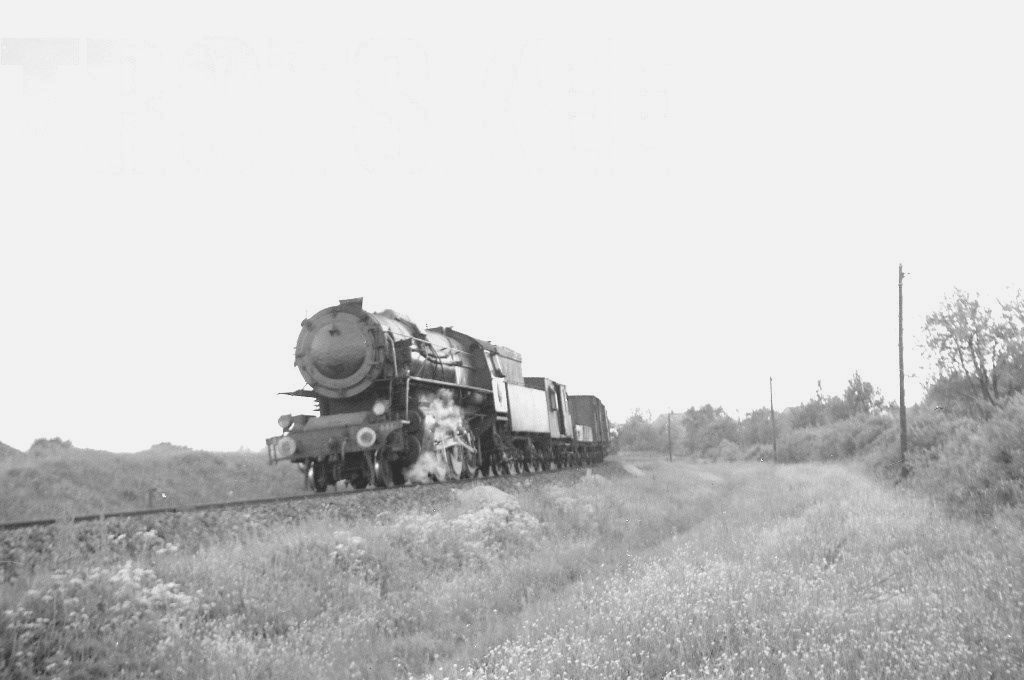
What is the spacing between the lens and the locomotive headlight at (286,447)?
50.8 feet

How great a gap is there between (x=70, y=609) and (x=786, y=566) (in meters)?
7.12

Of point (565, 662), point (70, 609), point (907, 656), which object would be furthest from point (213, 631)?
point (907, 656)

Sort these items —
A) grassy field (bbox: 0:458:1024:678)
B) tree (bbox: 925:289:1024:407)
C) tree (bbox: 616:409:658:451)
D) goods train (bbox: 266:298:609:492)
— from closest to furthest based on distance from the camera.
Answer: grassy field (bbox: 0:458:1024:678) < goods train (bbox: 266:298:609:492) < tree (bbox: 925:289:1024:407) < tree (bbox: 616:409:658:451)

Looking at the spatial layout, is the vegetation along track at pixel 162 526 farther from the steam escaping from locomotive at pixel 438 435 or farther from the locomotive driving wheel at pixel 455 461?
the locomotive driving wheel at pixel 455 461

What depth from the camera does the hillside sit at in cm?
1638

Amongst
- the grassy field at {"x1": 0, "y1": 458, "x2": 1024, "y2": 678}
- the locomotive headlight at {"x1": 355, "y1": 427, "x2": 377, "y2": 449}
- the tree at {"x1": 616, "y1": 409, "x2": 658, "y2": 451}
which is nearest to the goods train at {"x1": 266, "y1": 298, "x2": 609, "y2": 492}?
the locomotive headlight at {"x1": 355, "y1": 427, "x2": 377, "y2": 449}

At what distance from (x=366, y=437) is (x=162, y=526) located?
579 cm

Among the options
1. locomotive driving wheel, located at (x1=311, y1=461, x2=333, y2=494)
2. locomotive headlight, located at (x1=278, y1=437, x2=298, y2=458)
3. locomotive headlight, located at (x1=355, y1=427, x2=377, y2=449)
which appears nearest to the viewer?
locomotive headlight, located at (x1=355, y1=427, x2=377, y2=449)

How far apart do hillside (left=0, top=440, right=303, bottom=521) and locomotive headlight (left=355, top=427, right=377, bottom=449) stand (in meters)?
4.82

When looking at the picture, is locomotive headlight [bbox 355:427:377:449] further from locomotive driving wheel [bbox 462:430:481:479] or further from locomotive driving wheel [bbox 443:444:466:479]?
locomotive driving wheel [bbox 462:430:481:479]

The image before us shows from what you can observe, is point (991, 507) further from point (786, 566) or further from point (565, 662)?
point (565, 662)

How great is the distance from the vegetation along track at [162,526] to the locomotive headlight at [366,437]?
63.7 inches

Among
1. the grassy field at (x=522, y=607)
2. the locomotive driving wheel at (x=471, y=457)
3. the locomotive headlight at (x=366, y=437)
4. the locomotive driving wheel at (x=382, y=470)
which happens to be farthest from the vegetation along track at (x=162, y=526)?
the locomotive driving wheel at (x=471, y=457)

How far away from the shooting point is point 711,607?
6.88m
